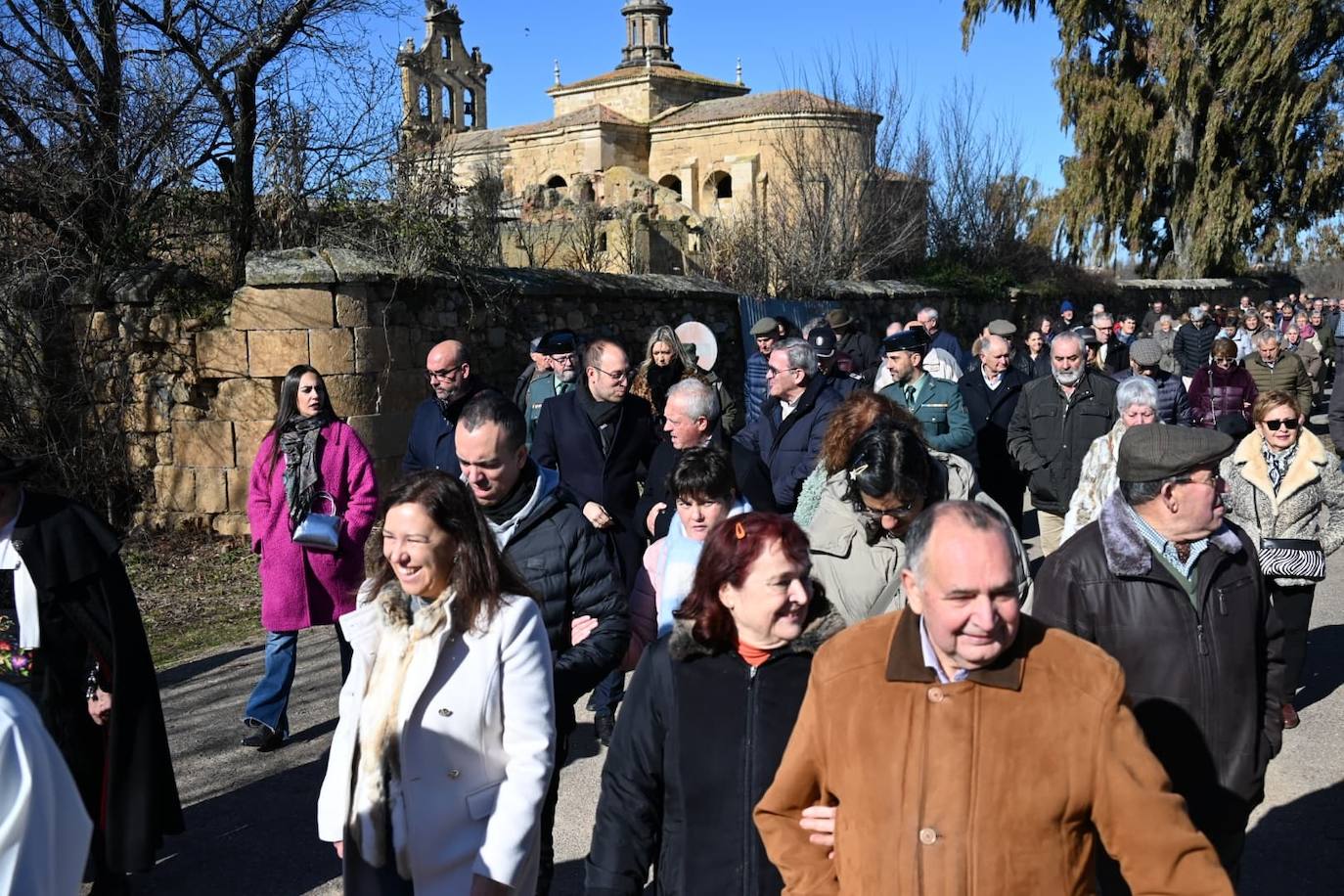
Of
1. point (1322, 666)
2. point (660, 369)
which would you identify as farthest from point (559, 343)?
point (1322, 666)

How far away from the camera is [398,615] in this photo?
10.1 ft

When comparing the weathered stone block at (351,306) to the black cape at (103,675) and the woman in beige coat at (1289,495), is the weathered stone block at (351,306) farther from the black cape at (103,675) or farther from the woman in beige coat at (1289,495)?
the woman in beige coat at (1289,495)

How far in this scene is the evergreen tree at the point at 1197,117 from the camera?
28.7m

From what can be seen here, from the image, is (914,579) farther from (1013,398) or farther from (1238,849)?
(1013,398)

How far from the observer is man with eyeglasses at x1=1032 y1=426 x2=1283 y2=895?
3275 millimetres

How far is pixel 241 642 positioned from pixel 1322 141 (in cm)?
3177

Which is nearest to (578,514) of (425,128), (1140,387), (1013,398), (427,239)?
(1140,387)

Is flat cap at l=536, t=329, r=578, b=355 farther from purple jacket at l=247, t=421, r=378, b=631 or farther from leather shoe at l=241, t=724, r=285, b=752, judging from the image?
leather shoe at l=241, t=724, r=285, b=752

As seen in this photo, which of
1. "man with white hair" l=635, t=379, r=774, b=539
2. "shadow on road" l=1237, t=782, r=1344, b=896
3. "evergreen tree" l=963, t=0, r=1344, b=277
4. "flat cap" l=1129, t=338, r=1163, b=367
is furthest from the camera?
"evergreen tree" l=963, t=0, r=1344, b=277

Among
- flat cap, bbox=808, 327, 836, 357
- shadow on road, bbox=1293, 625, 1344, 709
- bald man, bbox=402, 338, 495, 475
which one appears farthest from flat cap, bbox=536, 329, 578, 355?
shadow on road, bbox=1293, 625, 1344, 709

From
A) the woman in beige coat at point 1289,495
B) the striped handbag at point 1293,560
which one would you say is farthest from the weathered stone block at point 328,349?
the striped handbag at point 1293,560

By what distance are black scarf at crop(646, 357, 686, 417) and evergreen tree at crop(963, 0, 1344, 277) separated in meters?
23.0

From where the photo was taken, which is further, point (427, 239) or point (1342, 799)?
point (427, 239)

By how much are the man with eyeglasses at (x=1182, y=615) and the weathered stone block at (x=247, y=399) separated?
24.3 feet
